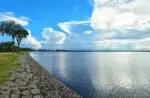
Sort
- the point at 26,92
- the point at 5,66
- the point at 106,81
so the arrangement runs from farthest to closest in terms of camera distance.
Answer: the point at 106,81 < the point at 5,66 < the point at 26,92

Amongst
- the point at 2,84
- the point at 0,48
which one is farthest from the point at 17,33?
the point at 2,84

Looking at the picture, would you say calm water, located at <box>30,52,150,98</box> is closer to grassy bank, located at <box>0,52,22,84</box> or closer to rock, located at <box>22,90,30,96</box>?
grassy bank, located at <box>0,52,22,84</box>

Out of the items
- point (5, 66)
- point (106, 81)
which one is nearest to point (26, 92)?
point (5, 66)

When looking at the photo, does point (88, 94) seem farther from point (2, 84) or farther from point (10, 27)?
point (10, 27)

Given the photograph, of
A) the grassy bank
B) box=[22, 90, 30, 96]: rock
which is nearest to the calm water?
the grassy bank

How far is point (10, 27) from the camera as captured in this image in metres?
110

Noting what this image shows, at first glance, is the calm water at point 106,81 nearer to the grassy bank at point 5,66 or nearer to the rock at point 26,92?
the grassy bank at point 5,66

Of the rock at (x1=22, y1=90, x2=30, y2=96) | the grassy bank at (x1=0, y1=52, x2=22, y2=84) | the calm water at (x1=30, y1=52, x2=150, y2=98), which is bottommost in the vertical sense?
the calm water at (x1=30, y1=52, x2=150, y2=98)

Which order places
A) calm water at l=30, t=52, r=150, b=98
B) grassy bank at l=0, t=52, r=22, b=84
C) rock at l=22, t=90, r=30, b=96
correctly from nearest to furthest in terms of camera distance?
rock at l=22, t=90, r=30, b=96 → grassy bank at l=0, t=52, r=22, b=84 → calm water at l=30, t=52, r=150, b=98

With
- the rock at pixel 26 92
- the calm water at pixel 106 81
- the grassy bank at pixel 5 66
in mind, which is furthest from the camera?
Result: the calm water at pixel 106 81

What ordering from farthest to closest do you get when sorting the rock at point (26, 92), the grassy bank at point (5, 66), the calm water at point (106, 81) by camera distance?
the calm water at point (106, 81), the grassy bank at point (5, 66), the rock at point (26, 92)

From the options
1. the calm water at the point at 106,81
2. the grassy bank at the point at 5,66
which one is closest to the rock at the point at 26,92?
the grassy bank at the point at 5,66

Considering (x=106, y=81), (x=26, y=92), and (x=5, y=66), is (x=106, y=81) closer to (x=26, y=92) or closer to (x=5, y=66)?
(x=5, y=66)

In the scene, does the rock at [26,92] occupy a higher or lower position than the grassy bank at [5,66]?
lower
